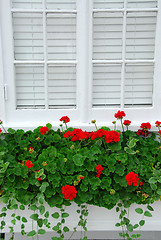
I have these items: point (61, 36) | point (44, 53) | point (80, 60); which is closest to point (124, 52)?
point (80, 60)

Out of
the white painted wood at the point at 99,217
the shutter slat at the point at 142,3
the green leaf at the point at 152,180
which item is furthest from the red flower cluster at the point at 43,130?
the shutter slat at the point at 142,3

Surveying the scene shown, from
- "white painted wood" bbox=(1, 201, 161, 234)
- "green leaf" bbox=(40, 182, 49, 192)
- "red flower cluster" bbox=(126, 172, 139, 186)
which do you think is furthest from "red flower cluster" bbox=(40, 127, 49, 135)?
"red flower cluster" bbox=(126, 172, 139, 186)

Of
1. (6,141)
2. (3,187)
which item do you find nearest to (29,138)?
(6,141)

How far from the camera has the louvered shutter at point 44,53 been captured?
167 centimetres

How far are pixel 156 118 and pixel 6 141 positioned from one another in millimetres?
1119

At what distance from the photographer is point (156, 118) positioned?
1.82 m

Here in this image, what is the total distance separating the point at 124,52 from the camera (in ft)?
5.62

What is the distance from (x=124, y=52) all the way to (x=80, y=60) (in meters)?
0.32

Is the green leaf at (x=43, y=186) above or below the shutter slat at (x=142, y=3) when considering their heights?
below

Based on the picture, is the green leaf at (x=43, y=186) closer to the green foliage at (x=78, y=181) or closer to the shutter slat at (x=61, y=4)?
the green foliage at (x=78, y=181)

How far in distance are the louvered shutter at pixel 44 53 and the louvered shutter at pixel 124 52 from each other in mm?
184

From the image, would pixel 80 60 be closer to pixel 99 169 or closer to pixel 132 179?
pixel 99 169

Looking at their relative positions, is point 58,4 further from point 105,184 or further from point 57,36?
point 105,184

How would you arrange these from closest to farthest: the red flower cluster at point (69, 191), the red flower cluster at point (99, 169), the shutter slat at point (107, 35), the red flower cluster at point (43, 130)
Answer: the red flower cluster at point (69, 191) → the red flower cluster at point (99, 169) → the red flower cluster at point (43, 130) → the shutter slat at point (107, 35)
